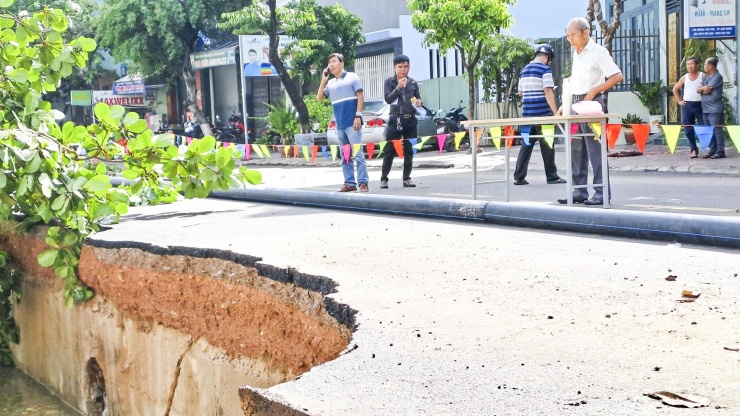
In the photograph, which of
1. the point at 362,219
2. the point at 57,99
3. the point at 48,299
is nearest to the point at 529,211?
the point at 362,219

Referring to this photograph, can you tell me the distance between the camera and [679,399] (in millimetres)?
2875

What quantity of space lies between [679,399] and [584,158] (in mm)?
5971

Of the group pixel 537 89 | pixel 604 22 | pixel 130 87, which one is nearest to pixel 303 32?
pixel 604 22

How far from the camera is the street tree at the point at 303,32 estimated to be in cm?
2627

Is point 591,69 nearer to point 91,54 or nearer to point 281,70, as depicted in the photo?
point 281,70

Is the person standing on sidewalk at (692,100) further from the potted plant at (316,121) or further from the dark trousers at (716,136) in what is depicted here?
the potted plant at (316,121)

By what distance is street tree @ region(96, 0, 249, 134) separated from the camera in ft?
110

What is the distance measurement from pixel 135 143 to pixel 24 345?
8.74 ft

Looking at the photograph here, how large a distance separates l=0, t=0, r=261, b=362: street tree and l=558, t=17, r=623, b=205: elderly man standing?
10.7 feet

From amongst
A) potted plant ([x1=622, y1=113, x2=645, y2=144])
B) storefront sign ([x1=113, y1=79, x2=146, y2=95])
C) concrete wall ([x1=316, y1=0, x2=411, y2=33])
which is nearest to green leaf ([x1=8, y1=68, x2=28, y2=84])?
potted plant ([x1=622, y1=113, x2=645, y2=144])

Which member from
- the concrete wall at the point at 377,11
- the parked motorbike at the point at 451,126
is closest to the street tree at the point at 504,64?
the parked motorbike at the point at 451,126

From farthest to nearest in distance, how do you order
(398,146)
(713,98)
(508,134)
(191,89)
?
(191,89)
(713,98)
(398,146)
(508,134)

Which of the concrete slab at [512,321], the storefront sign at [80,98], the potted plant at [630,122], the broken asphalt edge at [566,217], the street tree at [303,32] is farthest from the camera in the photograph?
the storefront sign at [80,98]

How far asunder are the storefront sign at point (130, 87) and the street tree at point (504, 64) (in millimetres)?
22832
